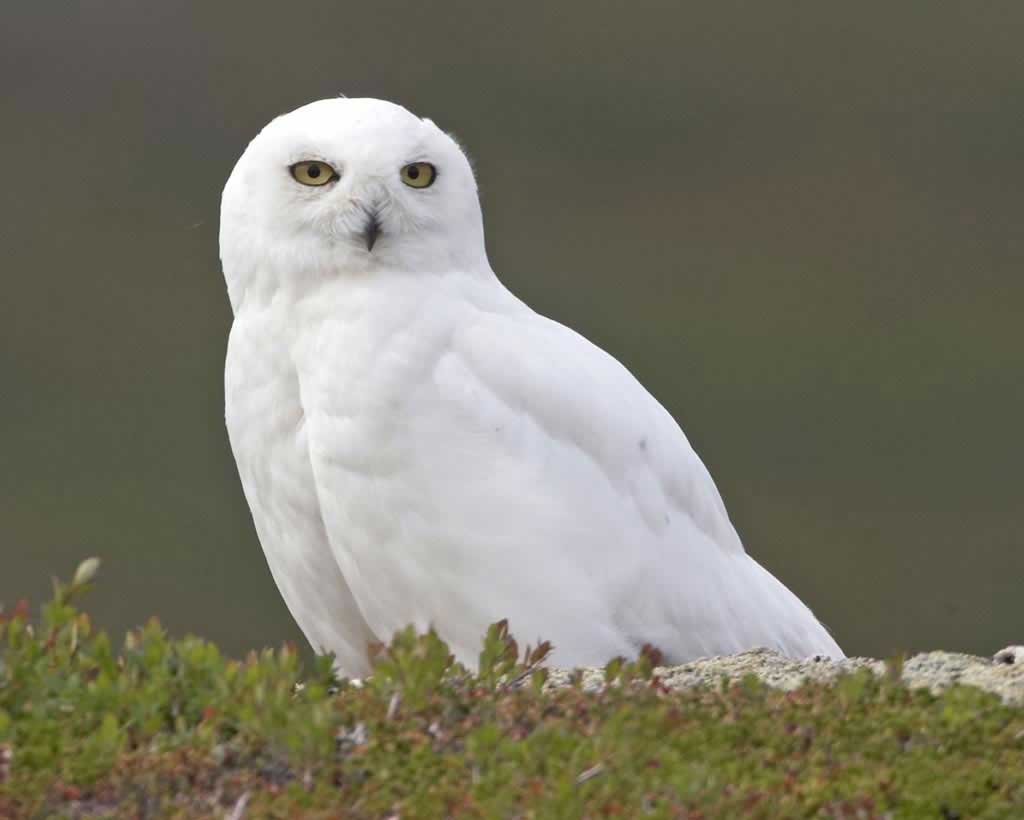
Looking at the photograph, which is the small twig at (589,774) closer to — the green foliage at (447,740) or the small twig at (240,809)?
the green foliage at (447,740)

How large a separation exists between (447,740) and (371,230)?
287 centimetres

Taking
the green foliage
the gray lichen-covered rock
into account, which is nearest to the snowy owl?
the gray lichen-covered rock

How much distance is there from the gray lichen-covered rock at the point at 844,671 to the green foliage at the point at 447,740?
13.5 inches

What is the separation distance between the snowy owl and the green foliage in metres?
1.86

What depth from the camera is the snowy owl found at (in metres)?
6.00

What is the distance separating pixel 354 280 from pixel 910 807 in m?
3.37

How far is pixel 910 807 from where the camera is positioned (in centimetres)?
336

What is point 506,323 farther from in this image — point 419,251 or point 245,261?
point 245,261

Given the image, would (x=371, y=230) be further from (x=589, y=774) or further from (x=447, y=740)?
(x=589, y=774)

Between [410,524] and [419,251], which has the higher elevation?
[419,251]

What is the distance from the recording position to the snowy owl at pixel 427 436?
6.00 meters

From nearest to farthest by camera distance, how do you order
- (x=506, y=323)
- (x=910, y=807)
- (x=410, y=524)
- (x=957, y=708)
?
(x=910, y=807)
(x=957, y=708)
(x=410, y=524)
(x=506, y=323)

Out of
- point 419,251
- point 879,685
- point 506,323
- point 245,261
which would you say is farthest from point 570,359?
point 879,685

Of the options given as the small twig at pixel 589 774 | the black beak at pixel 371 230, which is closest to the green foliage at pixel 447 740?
the small twig at pixel 589 774
